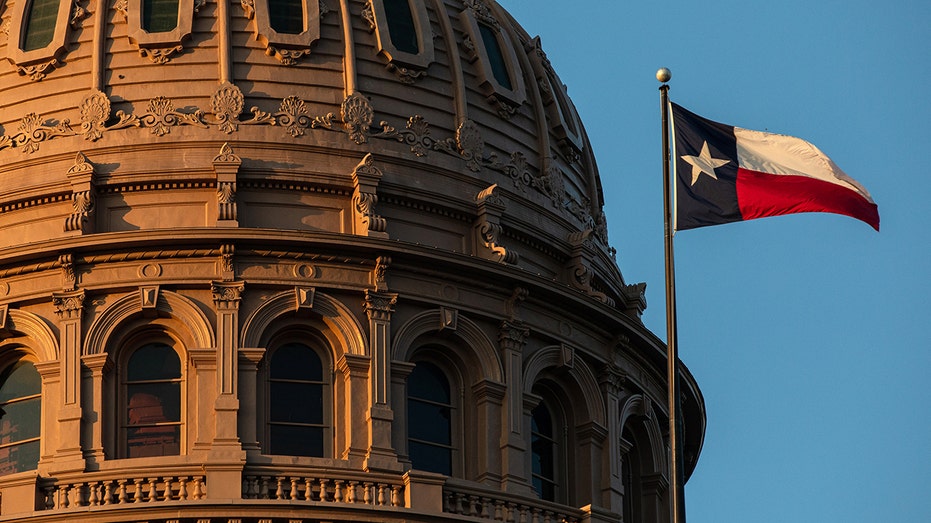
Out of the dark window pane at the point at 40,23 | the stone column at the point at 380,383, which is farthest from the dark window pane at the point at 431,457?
the dark window pane at the point at 40,23

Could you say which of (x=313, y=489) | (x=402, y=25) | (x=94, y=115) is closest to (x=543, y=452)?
(x=313, y=489)

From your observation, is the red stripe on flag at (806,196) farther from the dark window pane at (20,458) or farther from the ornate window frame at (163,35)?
the ornate window frame at (163,35)

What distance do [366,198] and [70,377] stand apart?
7.47 metres

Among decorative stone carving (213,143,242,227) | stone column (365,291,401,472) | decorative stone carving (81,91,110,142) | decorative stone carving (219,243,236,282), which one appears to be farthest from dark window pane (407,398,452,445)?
decorative stone carving (81,91,110,142)

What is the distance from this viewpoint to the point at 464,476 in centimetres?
5862

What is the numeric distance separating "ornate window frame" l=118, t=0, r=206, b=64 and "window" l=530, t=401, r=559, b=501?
439 inches

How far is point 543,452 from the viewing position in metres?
61.1

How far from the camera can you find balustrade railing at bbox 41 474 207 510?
177ft

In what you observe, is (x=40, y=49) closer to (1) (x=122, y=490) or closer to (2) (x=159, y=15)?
(2) (x=159, y=15)

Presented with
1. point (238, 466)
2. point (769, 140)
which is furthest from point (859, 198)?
point (238, 466)

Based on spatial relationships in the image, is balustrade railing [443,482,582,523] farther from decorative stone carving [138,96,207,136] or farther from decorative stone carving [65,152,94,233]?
decorative stone carving [138,96,207,136]

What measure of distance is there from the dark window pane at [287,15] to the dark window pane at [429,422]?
9.24 m

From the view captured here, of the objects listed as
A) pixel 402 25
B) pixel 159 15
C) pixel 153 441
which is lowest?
pixel 153 441

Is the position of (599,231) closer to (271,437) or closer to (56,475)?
(271,437)
